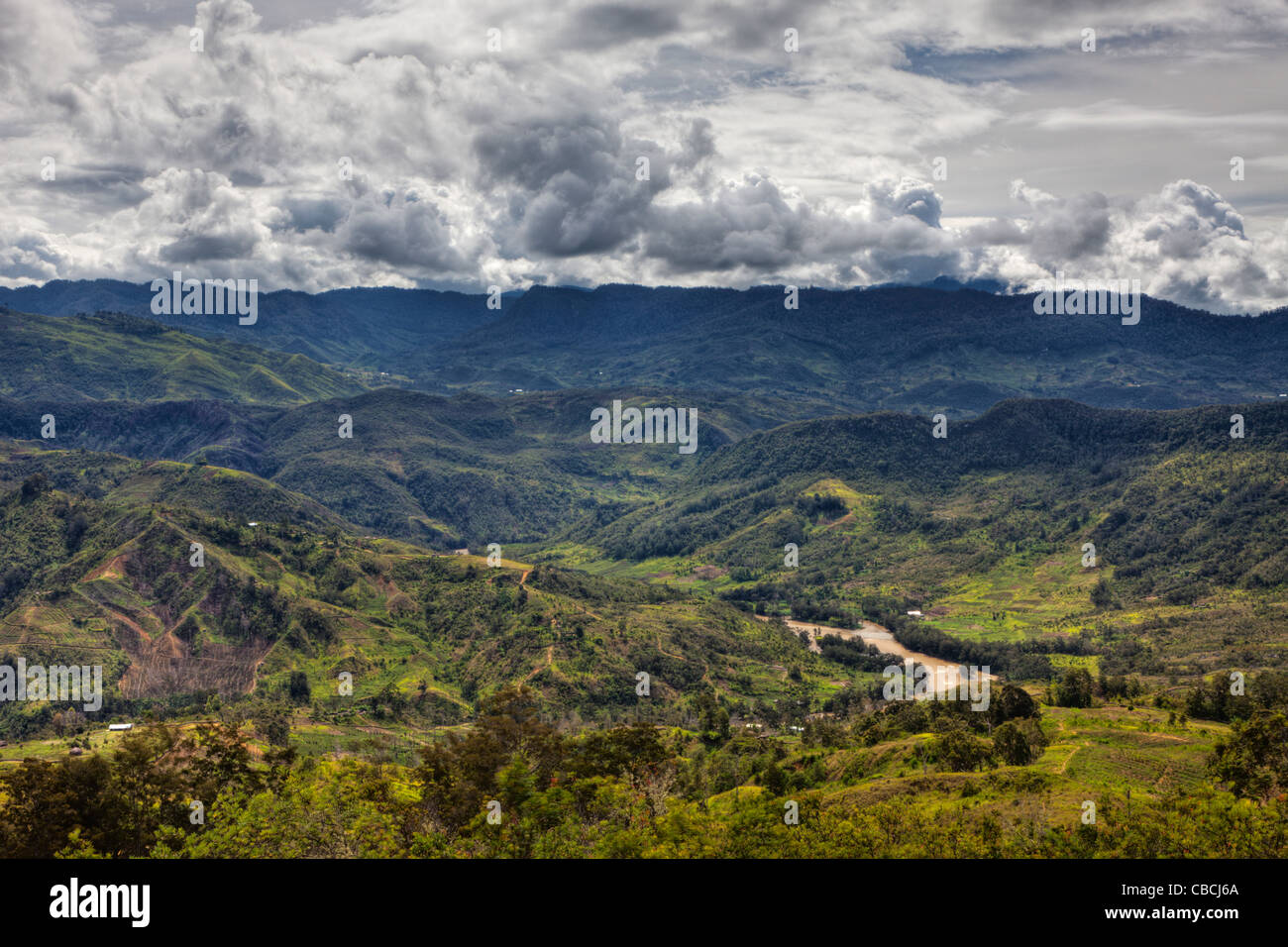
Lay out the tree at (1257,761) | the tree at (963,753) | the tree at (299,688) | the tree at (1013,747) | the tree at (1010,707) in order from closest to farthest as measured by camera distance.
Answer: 1. the tree at (1257,761)
2. the tree at (963,753)
3. the tree at (1013,747)
4. the tree at (1010,707)
5. the tree at (299,688)

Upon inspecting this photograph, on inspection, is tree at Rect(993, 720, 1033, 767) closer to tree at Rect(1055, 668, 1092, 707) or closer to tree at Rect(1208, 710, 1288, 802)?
tree at Rect(1208, 710, 1288, 802)

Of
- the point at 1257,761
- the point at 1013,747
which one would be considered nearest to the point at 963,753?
the point at 1013,747

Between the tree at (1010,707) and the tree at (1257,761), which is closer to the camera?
the tree at (1257,761)

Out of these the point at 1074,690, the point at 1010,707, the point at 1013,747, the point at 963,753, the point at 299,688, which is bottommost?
the point at 299,688

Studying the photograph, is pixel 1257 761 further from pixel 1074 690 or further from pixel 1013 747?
pixel 1074 690

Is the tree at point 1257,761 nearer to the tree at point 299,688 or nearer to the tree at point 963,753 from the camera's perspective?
the tree at point 963,753

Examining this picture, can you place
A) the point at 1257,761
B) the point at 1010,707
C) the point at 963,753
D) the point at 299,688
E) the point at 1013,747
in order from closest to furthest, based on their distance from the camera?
the point at 1257,761
the point at 963,753
the point at 1013,747
the point at 1010,707
the point at 299,688

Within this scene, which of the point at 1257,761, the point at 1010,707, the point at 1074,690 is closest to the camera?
the point at 1257,761

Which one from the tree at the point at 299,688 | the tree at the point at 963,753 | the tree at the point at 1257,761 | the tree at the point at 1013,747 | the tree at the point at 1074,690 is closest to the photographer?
the tree at the point at 1257,761

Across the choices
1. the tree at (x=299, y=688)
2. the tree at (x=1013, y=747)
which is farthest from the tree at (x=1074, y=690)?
the tree at (x=299, y=688)

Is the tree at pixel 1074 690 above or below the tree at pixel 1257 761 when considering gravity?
below

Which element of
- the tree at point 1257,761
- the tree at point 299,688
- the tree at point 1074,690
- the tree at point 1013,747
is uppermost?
the tree at point 1257,761
